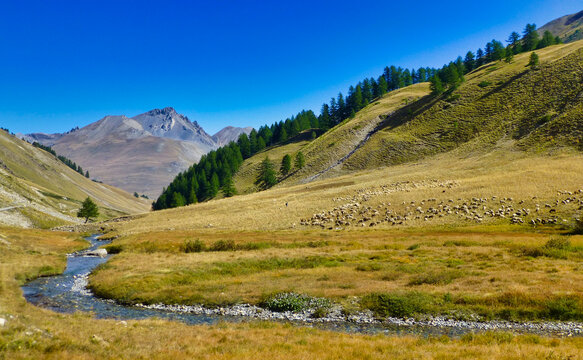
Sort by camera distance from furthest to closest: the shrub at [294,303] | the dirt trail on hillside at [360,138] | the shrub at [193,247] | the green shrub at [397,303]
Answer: the dirt trail on hillside at [360,138], the shrub at [193,247], the shrub at [294,303], the green shrub at [397,303]

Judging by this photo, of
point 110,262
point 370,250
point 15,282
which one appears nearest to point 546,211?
point 370,250

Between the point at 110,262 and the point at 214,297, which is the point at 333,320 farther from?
the point at 110,262

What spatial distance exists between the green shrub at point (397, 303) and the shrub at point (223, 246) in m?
25.5

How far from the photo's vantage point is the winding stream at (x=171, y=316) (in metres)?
17.2

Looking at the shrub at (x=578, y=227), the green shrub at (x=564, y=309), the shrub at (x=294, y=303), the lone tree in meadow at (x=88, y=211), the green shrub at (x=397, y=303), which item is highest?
the lone tree in meadow at (x=88, y=211)

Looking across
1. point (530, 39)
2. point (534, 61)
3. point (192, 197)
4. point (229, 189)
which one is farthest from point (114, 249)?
point (530, 39)

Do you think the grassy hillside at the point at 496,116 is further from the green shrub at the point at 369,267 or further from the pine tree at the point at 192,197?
the green shrub at the point at 369,267

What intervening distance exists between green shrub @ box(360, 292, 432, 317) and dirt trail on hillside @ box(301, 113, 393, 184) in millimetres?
91457

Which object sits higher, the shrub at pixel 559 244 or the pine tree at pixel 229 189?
the pine tree at pixel 229 189

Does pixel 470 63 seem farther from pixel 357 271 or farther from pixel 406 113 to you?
pixel 357 271

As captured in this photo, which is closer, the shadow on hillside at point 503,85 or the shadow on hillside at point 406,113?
the shadow on hillside at point 503,85

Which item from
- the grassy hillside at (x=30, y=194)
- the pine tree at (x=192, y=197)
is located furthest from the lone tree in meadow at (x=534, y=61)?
the grassy hillside at (x=30, y=194)

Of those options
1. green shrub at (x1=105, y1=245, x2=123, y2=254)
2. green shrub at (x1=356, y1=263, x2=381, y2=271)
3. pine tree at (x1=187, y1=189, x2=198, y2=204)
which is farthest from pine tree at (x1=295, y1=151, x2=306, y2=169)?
green shrub at (x1=356, y1=263, x2=381, y2=271)

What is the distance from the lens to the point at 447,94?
135m
